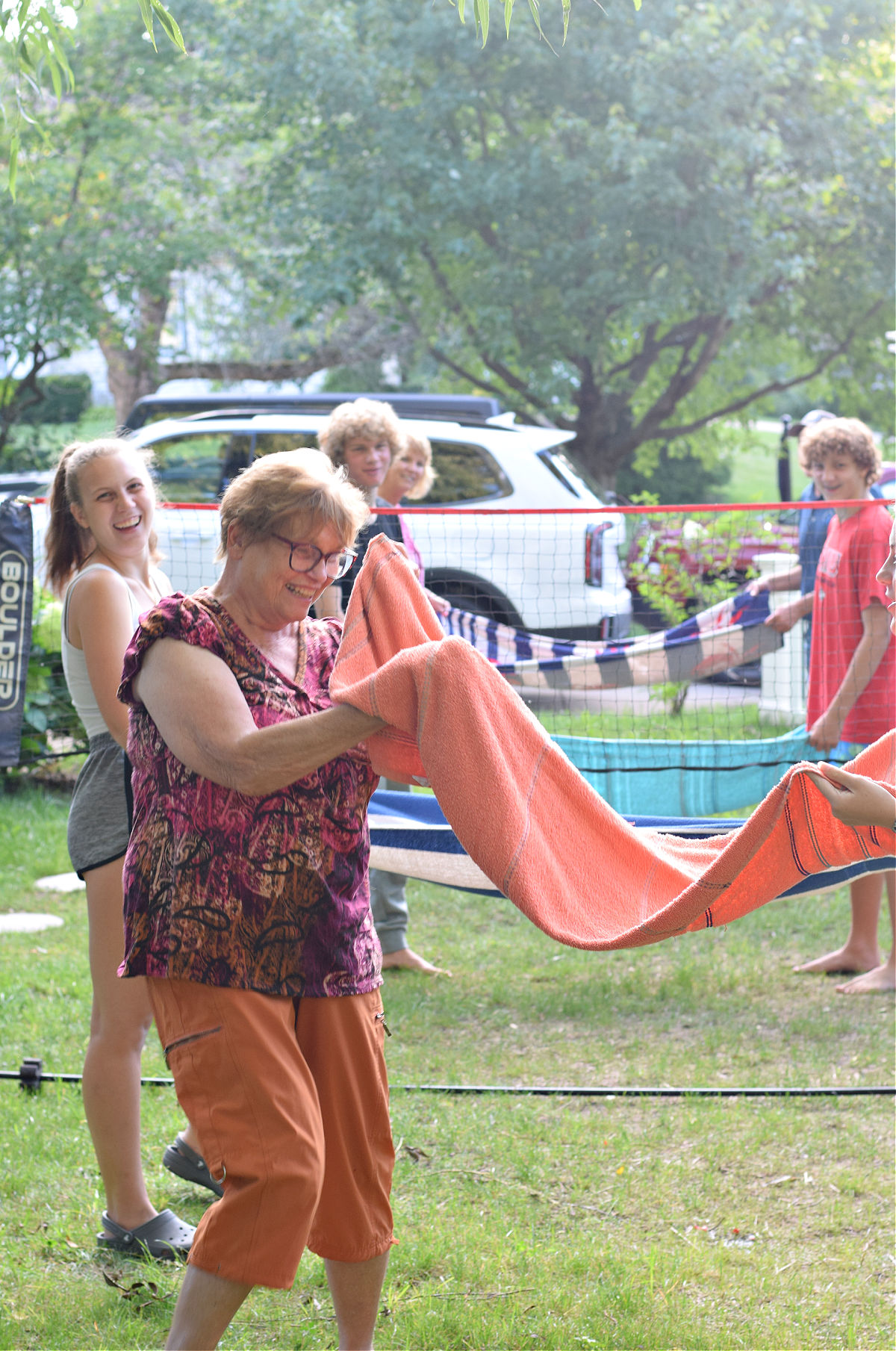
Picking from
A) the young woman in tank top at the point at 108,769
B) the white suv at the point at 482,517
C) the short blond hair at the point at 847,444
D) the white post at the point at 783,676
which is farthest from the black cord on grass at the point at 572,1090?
the white suv at the point at 482,517

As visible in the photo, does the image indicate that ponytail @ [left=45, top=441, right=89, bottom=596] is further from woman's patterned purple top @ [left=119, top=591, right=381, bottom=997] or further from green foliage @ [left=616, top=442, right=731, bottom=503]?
green foliage @ [left=616, top=442, right=731, bottom=503]

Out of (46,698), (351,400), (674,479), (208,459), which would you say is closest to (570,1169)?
(46,698)

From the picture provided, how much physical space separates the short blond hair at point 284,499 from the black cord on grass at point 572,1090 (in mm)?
2228

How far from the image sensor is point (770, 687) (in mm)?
7402

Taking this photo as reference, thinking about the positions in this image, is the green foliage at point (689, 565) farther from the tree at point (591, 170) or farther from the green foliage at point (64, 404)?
the green foliage at point (64, 404)

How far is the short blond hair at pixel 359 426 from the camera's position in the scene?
14.3ft

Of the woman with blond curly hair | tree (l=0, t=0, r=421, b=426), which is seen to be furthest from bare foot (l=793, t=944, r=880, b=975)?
tree (l=0, t=0, r=421, b=426)

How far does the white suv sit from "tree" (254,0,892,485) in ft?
13.3

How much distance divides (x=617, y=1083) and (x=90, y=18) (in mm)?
14795

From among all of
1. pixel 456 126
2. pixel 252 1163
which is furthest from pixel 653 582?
pixel 456 126

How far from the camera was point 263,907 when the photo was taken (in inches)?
79.0

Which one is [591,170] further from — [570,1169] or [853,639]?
[570,1169]

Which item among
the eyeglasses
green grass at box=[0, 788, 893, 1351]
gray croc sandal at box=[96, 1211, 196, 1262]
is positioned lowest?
green grass at box=[0, 788, 893, 1351]

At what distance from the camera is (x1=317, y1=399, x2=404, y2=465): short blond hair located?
14.3ft
